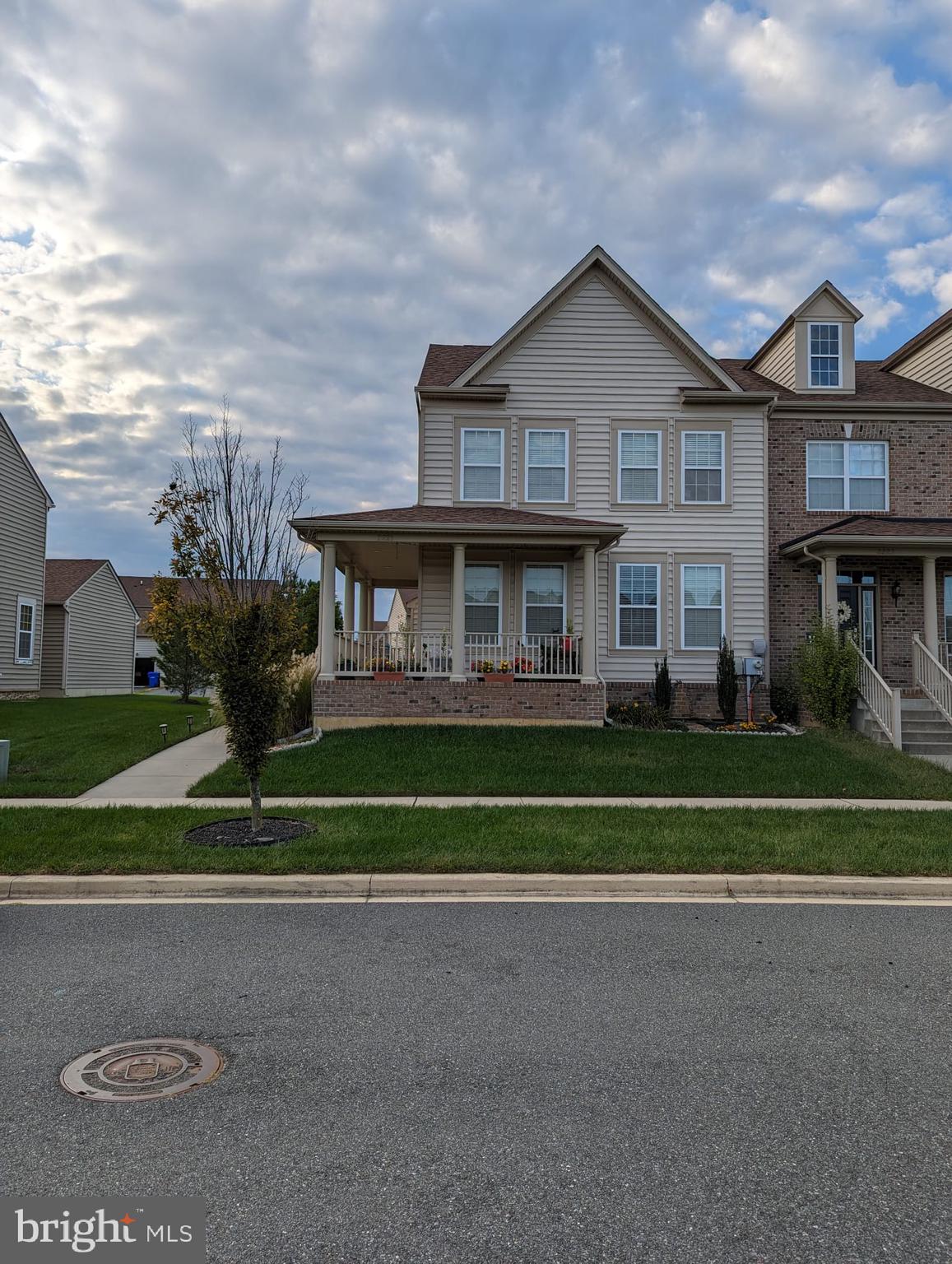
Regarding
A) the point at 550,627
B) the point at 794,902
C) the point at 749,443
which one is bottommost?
the point at 794,902

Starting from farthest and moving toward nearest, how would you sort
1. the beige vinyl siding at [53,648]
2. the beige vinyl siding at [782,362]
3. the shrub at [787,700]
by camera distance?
1. the beige vinyl siding at [53,648]
2. the beige vinyl siding at [782,362]
3. the shrub at [787,700]

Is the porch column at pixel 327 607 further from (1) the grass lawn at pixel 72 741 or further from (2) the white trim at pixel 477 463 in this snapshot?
(2) the white trim at pixel 477 463

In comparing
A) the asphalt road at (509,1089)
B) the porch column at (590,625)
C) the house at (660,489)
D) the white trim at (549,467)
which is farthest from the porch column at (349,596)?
the asphalt road at (509,1089)

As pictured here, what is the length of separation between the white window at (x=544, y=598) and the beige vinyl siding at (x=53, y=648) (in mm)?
19378

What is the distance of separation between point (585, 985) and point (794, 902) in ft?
8.65

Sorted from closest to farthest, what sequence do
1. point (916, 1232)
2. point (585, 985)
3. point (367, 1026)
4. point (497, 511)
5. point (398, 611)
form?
point (916, 1232) < point (367, 1026) < point (585, 985) < point (497, 511) < point (398, 611)

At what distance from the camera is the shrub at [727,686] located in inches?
678

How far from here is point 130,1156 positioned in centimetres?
309

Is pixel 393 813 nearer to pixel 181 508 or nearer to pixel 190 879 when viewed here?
pixel 190 879

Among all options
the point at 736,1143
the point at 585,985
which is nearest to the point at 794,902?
the point at 585,985

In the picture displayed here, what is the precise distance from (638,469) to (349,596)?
694 cm

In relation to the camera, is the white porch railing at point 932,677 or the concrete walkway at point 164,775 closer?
the concrete walkway at point 164,775

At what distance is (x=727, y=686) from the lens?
1722 centimetres

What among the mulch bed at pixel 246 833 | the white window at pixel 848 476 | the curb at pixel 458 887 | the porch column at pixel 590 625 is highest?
the white window at pixel 848 476
